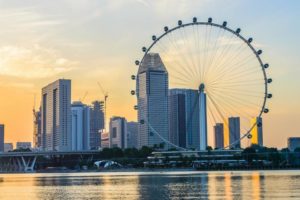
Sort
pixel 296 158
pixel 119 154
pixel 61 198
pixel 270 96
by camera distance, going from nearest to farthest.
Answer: pixel 61 198
pixel 270 96
pixel 296 158
pixel 119 154

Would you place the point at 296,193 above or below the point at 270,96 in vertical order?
below

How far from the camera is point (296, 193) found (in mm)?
50125

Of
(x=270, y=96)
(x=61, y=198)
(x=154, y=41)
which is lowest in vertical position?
(x=61, y=198)

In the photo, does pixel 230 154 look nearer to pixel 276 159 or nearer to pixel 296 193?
pixel 276 159

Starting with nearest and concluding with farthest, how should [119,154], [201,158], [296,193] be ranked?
[296,193] < [201,158] < [119,154]

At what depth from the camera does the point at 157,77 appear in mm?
150375

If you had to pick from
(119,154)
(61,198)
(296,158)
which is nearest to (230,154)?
(296,158)

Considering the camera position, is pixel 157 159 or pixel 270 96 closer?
pixel 270 96

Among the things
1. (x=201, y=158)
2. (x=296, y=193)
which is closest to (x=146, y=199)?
(x=296, y=193)

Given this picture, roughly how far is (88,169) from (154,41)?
4046 inches

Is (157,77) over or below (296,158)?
over

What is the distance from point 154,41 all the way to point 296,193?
152 ft

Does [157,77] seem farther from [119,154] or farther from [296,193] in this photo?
[296,193]

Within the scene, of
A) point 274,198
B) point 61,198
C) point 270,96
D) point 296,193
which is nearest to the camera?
point 274,198
